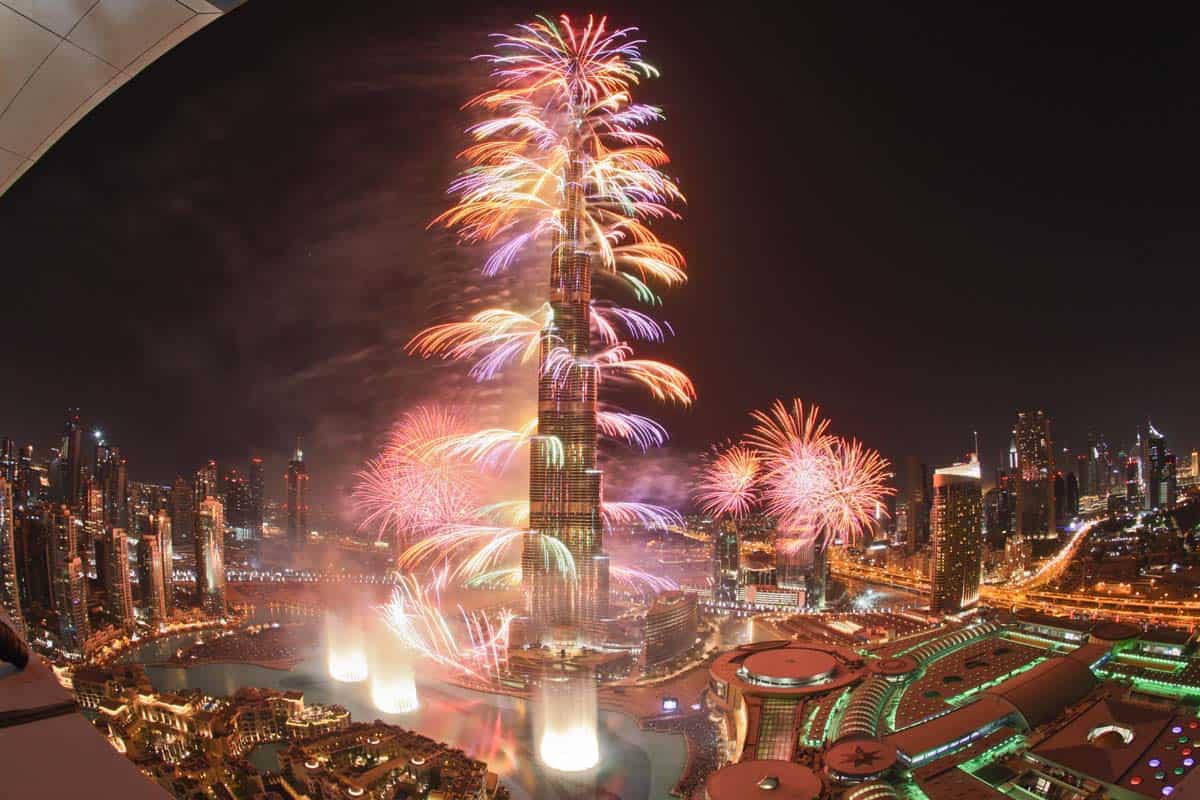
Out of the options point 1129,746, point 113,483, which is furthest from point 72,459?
point 1129,746

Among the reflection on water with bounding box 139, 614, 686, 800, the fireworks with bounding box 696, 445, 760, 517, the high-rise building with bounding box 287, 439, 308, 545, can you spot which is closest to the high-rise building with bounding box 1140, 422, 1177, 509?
the fireworks with bounding box 696, 445, 760, 517

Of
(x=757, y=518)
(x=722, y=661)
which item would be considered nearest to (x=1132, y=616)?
(x=722, y=661)

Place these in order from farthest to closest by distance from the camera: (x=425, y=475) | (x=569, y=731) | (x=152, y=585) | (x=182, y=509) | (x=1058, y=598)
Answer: (x=182, y=509) → (x=152, y=585) → (x=1058, y=598) → (x=425, y=475) → (x=569, y=731)

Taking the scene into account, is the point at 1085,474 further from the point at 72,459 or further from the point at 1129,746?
the point at 72,459

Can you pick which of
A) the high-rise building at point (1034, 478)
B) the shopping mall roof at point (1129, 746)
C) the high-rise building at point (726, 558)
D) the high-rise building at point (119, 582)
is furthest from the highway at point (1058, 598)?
the high-rise building at point (119, 582)

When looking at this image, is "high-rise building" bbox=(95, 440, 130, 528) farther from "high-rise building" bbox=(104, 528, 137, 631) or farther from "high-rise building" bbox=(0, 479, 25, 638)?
"high-rise building" bbox=(0, 479, 25, 638)

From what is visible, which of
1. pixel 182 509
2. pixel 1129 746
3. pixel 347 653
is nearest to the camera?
pixel 1129 746
